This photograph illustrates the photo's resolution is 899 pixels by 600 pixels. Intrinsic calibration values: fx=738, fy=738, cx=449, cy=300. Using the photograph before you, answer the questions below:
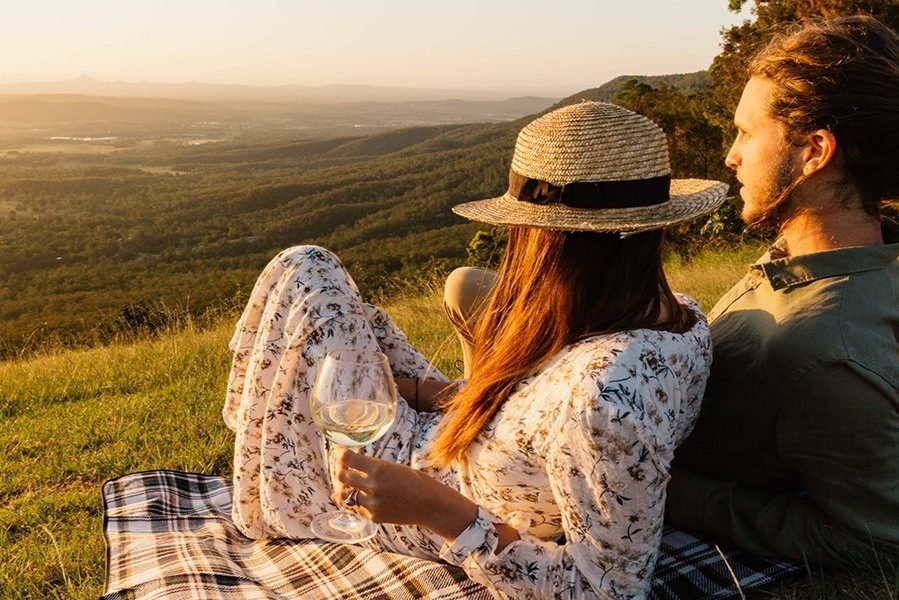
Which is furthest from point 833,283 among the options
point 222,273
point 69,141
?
point 69,141

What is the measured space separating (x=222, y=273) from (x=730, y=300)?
4546 centimetres

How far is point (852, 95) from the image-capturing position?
179 centimetres

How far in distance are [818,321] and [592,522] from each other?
73cm

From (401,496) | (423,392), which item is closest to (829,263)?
(401,496)

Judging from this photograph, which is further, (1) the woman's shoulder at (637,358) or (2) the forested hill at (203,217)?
(2) the forested hill at (203,217)

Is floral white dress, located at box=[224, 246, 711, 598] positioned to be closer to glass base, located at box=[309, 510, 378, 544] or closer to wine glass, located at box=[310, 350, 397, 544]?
glass base, located at box=[309, 510, 378, 544]

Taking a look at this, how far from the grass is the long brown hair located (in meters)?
0.85

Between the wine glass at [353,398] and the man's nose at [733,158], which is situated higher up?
the man's nose at [733,158]

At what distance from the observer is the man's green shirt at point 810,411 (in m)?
1.67

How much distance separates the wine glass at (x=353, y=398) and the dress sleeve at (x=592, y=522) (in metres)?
0.32

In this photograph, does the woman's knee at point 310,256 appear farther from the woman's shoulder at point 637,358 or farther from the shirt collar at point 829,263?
the shirt collar at point 829,263

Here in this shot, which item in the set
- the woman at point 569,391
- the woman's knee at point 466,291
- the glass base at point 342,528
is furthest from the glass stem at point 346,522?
the woman's knee at point 466,291

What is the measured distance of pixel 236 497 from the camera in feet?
7.82

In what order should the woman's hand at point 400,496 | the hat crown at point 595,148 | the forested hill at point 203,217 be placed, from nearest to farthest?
the woman's hand at point 400,496 < the hat crown at point 595,148 < the forested hill at point 203,217
